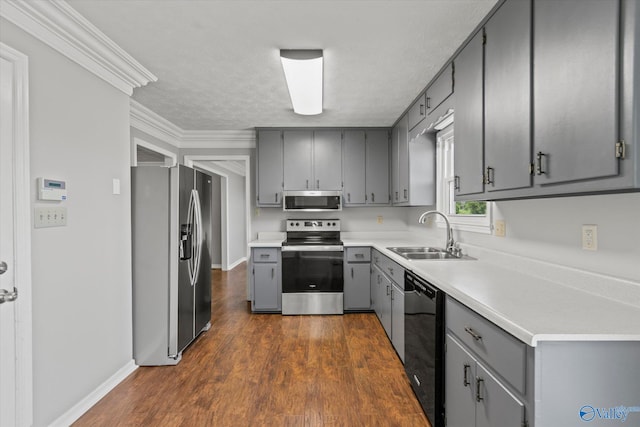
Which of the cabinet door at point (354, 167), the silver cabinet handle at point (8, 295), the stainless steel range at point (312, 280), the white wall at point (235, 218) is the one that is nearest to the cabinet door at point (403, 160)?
the cabinet door at point (354, 167)

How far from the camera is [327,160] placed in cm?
421

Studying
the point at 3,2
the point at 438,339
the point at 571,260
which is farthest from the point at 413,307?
the point at 3,2

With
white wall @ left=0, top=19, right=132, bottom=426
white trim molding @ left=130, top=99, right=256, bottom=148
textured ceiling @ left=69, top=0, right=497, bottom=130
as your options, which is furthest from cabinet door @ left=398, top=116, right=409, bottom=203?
white wall @ left=0, top=19, right=132, bottom=426

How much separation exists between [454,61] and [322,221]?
8.64ft

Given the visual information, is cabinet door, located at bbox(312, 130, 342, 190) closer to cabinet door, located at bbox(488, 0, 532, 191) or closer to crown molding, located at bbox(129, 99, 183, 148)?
crown molding, located at bbox(129, 99, 183, 148)

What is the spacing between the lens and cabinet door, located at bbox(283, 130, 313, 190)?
13.7 ft

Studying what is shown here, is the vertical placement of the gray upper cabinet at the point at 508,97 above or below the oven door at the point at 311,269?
above

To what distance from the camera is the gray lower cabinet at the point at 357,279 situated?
12.9 ft

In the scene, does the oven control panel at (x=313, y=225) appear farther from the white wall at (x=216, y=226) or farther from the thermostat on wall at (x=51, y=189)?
the white wall at (x=216, y=226)

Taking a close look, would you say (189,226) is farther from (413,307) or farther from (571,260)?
(571,260)

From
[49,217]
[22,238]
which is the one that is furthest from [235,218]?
[22,238]

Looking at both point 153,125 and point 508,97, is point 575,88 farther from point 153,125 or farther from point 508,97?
point 153,125

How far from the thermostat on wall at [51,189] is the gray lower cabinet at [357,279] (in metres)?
2.83

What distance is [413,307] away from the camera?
2.18m
